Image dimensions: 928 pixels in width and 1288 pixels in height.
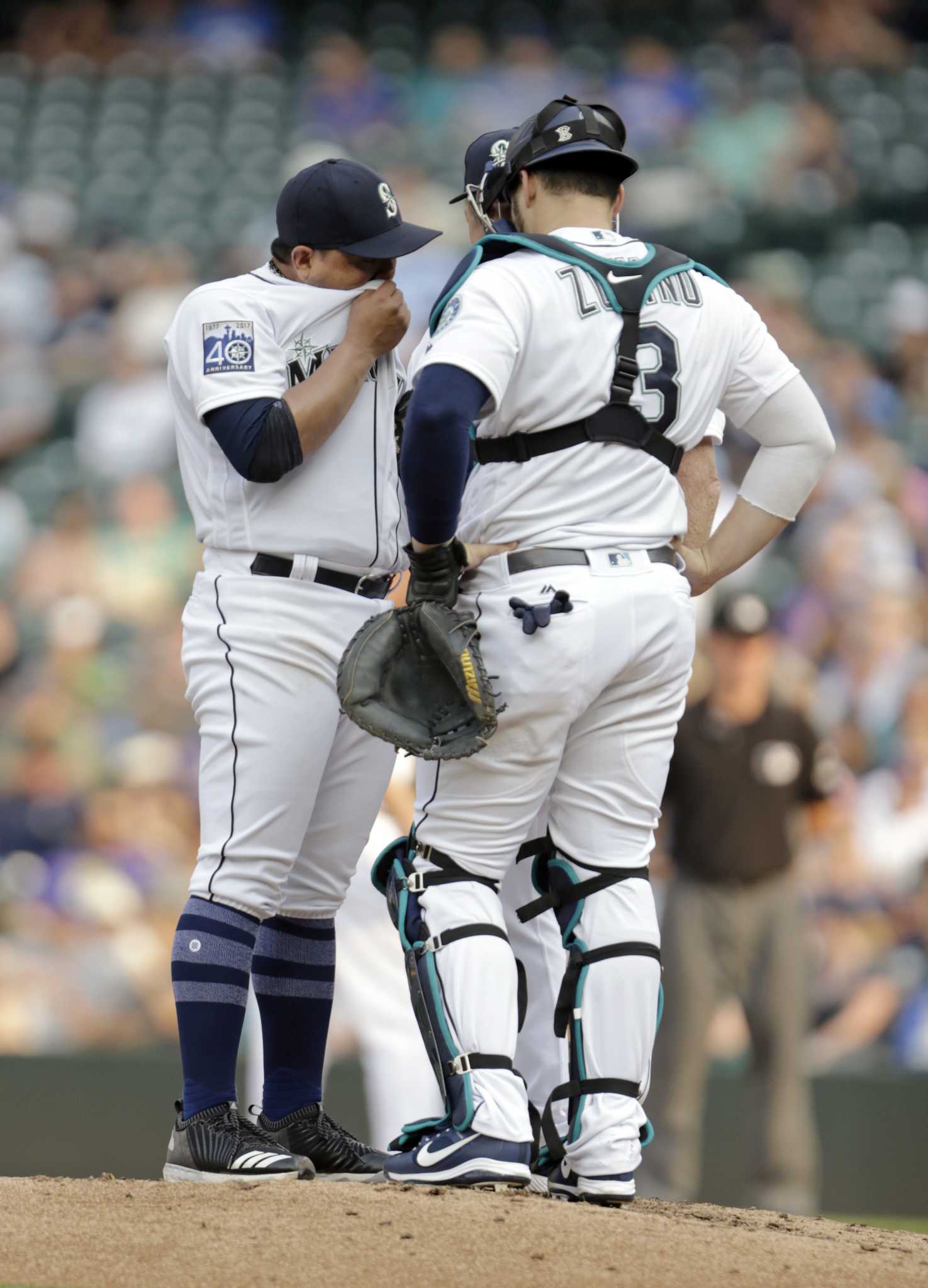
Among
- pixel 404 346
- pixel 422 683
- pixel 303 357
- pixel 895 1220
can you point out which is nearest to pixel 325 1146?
pixel 422 683

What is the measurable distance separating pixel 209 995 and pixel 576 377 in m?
1.20

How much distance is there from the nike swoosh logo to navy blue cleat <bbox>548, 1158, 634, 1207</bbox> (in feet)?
0.64

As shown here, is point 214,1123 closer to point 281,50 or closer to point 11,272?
point 11,272

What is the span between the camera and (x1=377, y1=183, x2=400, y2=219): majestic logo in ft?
9.77

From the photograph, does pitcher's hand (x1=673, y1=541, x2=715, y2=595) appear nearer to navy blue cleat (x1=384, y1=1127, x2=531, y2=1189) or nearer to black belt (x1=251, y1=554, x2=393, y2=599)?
black belt (x1=251, y1=554, x2=393, y2=599)

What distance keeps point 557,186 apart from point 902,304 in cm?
592

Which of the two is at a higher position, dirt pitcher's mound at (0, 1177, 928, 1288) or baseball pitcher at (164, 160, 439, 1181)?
baseball pitcher at (164, 160, 439, 1181)

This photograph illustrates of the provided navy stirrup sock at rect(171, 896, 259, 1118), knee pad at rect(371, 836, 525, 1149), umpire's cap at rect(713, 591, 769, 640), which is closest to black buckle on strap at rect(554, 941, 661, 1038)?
knee pad at rect(371, 836, 525, 1149)

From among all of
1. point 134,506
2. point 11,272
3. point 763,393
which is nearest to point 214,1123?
point 763,393

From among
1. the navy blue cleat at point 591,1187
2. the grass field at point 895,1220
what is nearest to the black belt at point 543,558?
the navy blue cleat at point 591,1187

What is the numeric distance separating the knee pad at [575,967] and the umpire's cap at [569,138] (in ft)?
3.83

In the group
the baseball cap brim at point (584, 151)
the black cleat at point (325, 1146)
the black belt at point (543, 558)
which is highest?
the baseball cap brim at point (584, 151)

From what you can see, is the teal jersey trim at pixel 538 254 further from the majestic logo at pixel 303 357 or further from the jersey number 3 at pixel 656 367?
the majestic logo at pixel 303 357

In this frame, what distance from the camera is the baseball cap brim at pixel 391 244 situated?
9.64 ft
